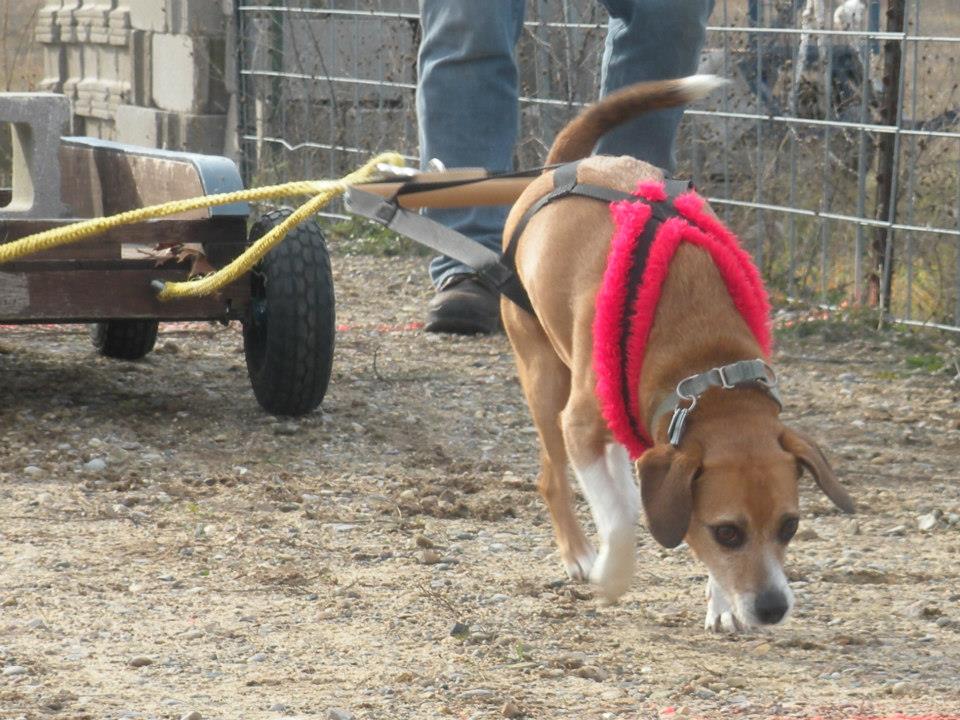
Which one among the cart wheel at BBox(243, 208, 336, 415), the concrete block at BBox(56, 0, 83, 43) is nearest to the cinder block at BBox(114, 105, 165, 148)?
the concrete block at BBox(56, 0, 83, 43)

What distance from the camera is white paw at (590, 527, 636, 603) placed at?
9.48 ft

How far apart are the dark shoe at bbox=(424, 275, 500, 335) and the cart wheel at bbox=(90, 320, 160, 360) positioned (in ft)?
3.43

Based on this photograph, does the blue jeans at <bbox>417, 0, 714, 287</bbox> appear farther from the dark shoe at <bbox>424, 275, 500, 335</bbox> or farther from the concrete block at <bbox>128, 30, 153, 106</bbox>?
the concrete block at <bbox>128, 30, 153, 106</bbox>

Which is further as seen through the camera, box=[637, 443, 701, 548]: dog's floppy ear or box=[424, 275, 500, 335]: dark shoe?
box=[424, 275, 500, 335]: dark shoe

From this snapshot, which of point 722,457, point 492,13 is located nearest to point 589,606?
point 722,457

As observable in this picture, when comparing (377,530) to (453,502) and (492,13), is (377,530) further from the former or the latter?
(492,13)

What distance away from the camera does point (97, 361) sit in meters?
5.05

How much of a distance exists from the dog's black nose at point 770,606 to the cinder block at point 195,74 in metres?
7.00

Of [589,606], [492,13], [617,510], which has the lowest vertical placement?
[589,606]

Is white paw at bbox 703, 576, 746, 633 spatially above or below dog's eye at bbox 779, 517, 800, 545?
below

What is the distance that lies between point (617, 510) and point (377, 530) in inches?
28.5

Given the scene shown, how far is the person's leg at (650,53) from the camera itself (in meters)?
4.58

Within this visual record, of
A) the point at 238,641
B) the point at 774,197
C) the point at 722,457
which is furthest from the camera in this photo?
the point at 774,197

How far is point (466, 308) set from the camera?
5520mm
